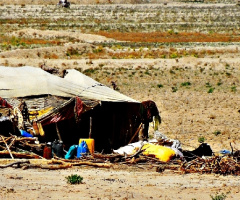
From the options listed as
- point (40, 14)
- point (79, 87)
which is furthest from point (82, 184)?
point (40, 14)

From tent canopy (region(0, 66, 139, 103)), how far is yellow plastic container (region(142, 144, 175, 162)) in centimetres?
219

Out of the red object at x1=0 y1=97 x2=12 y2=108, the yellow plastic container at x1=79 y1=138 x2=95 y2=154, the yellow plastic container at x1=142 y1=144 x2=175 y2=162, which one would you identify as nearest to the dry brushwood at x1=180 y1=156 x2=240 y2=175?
the yellow plastic container at x1=142 y1=144 x2=175 y2=162

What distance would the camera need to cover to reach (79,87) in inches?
750

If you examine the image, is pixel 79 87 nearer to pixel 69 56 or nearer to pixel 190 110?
pixel 190 110

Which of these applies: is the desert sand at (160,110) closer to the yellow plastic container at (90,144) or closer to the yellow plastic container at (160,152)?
the yellow plastic container at (160,152)

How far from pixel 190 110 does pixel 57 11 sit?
78.0m

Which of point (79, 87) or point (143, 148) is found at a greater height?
point (79, 87)

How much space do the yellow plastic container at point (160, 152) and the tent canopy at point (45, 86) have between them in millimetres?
2186

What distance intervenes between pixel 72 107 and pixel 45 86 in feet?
3.82

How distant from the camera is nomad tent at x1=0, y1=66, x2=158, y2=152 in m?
18.0

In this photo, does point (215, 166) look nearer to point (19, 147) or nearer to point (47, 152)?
point (47, 152)

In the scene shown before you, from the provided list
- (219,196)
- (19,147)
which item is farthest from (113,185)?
(19,147)

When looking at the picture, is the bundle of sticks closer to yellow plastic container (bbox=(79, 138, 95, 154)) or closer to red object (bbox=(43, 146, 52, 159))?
red object (bbox=(43, 146, 52, 159))

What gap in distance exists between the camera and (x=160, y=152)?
1708cm
